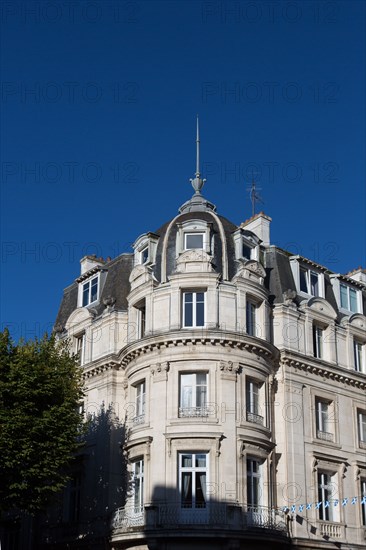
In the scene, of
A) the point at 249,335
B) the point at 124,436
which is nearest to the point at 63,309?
the point at 124,436

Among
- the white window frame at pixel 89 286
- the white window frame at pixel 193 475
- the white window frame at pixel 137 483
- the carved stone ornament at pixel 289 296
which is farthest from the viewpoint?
the white window frame at pixel 89 286

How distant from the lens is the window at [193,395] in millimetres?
33438

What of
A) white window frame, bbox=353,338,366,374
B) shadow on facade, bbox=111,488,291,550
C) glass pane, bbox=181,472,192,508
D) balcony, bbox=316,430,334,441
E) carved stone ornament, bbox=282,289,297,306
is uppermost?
carved stone ornament, bbox=282,289,297,306

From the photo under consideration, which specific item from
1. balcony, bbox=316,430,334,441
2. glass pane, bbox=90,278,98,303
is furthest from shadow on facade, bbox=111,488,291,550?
glass pane, bbox=90,278,98,303

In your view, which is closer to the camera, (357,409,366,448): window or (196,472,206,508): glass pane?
(196,472,206,508): glass pane

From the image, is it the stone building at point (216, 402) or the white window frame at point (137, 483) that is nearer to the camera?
the stone building at point (216, 402)

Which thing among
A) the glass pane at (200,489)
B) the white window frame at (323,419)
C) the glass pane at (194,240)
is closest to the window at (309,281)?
the white window frame at (323,419)

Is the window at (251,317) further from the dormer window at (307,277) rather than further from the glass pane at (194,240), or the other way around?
the dormer window at (307,277)

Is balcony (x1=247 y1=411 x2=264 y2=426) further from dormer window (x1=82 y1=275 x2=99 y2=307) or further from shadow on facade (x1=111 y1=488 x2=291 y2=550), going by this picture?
dormer window (x1=82 y1=275 x2=99 y2=307)

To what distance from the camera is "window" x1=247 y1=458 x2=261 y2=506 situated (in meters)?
Result: 33.1

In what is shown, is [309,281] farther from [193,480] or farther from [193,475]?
[193,480]

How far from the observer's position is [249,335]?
3472cm

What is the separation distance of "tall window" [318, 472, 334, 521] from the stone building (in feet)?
0.28

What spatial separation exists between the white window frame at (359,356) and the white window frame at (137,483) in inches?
501
